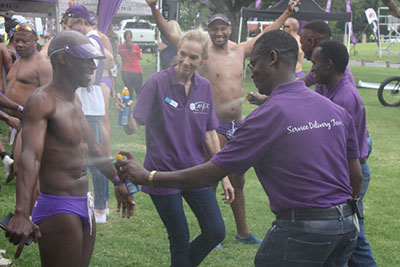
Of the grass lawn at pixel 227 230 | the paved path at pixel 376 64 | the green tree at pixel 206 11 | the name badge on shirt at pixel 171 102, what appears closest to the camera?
the name badge on shirt at pixel 171 102

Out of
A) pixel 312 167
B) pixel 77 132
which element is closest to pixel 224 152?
pixel 312 167

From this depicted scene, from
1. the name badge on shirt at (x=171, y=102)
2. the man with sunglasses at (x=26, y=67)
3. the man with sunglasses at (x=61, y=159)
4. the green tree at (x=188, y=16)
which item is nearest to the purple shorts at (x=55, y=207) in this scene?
the man with sunglasses at (x=61, y=159)

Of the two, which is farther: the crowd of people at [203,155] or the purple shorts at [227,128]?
the purple shorts at [227,128]

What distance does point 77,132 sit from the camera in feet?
11.4

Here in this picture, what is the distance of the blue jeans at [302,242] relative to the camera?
2857 millimetres

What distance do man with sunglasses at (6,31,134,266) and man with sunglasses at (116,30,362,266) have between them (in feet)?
2.99

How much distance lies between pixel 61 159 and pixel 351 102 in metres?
2.05

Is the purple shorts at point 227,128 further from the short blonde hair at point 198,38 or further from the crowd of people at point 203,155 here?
the short blonde hair at point 198,38

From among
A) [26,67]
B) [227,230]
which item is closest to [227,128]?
[227,230]

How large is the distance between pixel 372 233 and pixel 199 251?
9.17 ft

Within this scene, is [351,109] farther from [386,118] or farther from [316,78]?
[386,118]

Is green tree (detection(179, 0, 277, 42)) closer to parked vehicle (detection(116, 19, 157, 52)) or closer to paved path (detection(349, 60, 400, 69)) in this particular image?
parked vehicle (detection(116, 19, 157, 52))

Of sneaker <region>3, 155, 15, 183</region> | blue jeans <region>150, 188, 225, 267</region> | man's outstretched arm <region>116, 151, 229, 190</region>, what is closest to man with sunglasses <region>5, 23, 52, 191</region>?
sneaker <region>3, 155, 15, 183</region>

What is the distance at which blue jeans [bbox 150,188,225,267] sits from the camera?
A: 409 centimetres
